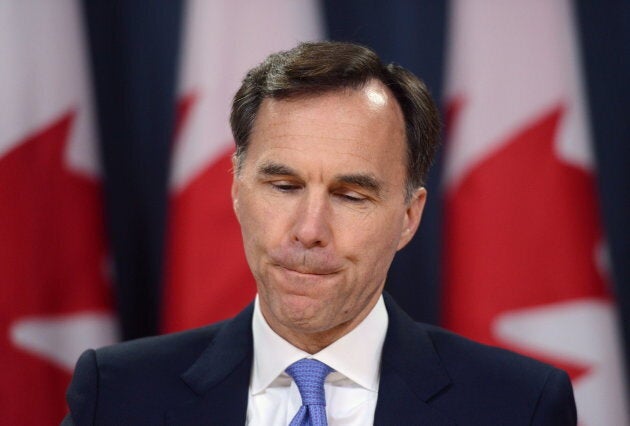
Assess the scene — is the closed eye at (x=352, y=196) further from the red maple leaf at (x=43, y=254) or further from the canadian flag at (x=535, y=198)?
the red maple leaf at (x=43, y=254)

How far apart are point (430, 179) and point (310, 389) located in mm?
752

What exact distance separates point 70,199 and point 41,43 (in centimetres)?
34

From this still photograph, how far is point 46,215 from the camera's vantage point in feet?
6.75

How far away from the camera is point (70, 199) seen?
2094 mm

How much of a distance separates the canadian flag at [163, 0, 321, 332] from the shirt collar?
0.47 metres

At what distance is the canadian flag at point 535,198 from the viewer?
6.79 ft

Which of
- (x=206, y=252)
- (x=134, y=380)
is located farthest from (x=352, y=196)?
(x=206, y=252)

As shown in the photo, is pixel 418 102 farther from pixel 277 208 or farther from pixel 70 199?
pixel 70 199

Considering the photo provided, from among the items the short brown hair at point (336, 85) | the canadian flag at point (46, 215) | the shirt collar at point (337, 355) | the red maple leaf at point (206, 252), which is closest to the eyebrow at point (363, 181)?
the short brown hair at point (336, 85)

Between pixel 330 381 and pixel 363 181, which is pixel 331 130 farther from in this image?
pixel 330 381

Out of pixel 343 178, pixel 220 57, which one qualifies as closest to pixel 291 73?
pixel 343 178

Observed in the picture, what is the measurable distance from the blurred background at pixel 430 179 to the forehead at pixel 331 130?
569 millimetres

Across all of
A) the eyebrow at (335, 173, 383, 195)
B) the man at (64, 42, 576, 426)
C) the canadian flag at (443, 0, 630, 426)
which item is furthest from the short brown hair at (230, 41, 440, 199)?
the canadian flag at (443, 0, 630, 426)

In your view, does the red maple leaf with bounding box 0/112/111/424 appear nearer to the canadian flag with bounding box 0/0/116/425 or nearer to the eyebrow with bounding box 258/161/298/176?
the canadian flag with bounding box 0/0/116/425
